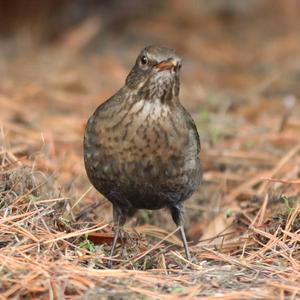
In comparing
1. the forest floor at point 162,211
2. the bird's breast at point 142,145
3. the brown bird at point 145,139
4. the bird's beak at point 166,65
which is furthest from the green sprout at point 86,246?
the bird's beak at point 166,65

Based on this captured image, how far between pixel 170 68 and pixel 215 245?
1170mm

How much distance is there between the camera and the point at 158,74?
14.8 feet

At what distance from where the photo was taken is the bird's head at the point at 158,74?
4492mm

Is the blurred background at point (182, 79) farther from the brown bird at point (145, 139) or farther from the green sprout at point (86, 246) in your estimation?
the green sprout at point (86, 246)

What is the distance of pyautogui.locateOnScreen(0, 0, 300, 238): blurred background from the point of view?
611 cm

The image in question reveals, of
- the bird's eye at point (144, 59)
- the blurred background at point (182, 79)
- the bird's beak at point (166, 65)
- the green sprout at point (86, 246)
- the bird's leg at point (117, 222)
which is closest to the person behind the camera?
the green sprout at point (86, 246)

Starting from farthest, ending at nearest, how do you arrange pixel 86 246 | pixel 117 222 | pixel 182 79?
pixel 182 79
pixel 117 222
pixel 86 246

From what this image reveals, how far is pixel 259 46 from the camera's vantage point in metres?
10.9

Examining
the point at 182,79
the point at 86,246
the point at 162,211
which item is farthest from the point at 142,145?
the point at 182,79

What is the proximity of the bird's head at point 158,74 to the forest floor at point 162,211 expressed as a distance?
777mm

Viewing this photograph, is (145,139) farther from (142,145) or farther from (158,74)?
(158,74)

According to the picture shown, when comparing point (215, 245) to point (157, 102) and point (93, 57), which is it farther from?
point (93, 57)

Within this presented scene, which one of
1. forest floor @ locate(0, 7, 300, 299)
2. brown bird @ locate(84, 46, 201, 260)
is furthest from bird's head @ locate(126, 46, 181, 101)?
forest floor @ locate(0, 7, 300, 299)

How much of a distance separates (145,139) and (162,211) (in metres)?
1.38
